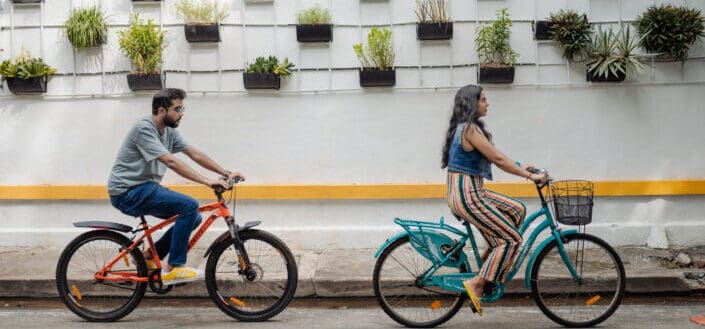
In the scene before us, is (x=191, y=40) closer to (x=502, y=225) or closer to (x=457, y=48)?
(x=457, y=48)

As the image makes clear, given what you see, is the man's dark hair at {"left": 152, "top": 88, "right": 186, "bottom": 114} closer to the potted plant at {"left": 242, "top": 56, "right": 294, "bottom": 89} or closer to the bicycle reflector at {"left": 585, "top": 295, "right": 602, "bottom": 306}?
the potted plant at {"left": 242, "top": 56, "right": 294, "bottom": 89}

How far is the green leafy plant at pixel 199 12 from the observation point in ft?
28.2

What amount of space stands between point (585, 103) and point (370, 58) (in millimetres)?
2327

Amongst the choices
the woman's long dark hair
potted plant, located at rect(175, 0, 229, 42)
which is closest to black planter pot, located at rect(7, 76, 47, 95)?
potted plant, located at rect(175, 0, 229, 42)

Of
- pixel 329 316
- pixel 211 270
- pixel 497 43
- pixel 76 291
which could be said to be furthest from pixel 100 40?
pixel 497 43

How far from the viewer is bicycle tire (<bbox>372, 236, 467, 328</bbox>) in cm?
607

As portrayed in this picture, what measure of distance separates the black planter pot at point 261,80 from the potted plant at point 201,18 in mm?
549

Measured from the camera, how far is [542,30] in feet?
28.2

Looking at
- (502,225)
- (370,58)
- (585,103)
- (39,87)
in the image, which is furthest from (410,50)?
(39,87)

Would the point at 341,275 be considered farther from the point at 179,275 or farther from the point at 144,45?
the point at 144,45

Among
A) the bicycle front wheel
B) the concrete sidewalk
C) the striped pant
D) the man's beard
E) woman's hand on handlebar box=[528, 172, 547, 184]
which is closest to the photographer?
woman's hand on handlebar box=[528, 172, 547, 184]

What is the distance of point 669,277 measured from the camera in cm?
732

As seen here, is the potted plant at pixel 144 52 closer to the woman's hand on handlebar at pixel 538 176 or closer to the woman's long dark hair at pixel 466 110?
the woman's long dark hair at pixel 466 110

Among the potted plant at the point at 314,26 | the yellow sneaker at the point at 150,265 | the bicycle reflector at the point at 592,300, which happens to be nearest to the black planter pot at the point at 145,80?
the potted plant at the point at 314,26
